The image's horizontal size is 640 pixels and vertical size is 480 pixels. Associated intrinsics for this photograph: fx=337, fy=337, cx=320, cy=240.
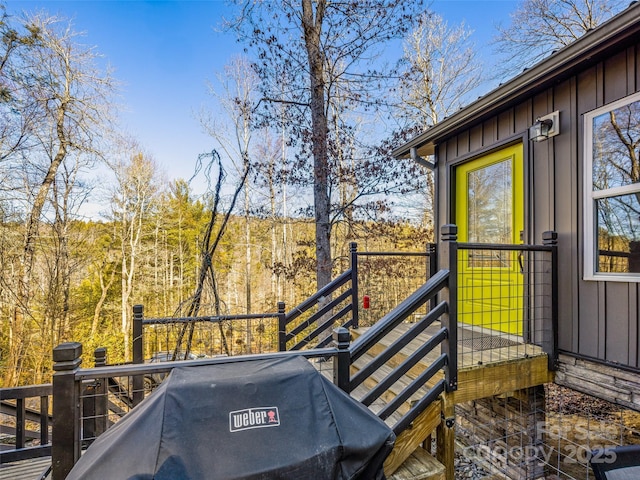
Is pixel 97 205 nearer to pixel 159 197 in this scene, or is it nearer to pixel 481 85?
pixel 159 197

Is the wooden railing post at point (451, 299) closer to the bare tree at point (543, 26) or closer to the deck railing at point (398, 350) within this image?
the deck railing at point (398, 350)

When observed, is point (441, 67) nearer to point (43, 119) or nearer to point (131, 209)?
point (43, 119)

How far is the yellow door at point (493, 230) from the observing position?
3.56m

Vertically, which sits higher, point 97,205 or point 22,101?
point 22,101

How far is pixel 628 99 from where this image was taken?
2.51 meters

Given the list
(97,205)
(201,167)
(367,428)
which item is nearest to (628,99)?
(367,428)

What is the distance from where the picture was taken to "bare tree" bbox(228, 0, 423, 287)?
660 cm

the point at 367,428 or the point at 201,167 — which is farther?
the point at 201,167

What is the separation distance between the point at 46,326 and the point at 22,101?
555 centimetres

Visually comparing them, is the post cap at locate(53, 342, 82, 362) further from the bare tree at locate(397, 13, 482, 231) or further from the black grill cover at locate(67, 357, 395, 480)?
the bare tree at locate(397, 13, 482, 231)

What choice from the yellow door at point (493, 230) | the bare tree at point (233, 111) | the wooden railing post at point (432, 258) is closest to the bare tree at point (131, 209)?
the bare tree at point (233, 111)

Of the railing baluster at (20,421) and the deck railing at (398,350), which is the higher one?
the deck railing at (398,350)

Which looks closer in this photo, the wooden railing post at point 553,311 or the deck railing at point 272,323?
the wooden railing post at point 553,311

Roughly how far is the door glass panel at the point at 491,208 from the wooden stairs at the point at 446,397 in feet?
3.65
